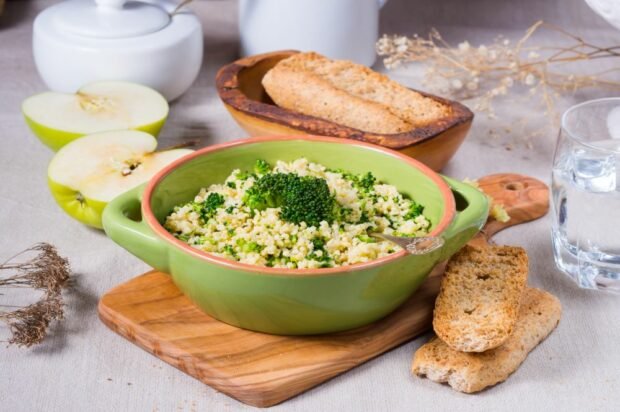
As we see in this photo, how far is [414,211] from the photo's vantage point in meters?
2.04

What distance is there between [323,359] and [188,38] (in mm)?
1508

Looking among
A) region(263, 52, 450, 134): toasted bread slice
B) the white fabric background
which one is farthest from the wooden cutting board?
region(263, 52, 450, 134): toasted bread slice

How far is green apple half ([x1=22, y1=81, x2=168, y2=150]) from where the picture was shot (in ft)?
8.64

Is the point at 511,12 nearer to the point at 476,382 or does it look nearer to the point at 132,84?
the point at 132,84

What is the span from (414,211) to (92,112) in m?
1.10

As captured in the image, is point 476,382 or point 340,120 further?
point 340,120

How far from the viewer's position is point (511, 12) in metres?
3.97

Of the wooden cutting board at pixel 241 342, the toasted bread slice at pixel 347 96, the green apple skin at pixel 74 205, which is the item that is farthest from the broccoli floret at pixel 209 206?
the toasted bread slice at pixel 347 96

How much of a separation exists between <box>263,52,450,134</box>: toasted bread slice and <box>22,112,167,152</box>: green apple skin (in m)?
0.36

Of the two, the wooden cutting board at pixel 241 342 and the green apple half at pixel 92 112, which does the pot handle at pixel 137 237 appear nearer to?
the wooden cutting board at pixel 241 342

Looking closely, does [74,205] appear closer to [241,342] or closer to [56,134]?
[56,134]

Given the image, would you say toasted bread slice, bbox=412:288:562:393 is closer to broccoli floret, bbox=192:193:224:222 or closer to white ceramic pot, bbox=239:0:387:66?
broccoli floret, bbox=192:193:224:222

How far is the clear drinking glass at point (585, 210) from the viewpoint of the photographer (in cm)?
212

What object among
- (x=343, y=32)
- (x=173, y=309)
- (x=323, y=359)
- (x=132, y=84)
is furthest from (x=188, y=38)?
(x=323, y=359)
